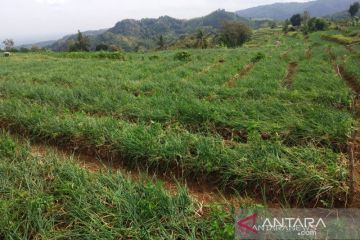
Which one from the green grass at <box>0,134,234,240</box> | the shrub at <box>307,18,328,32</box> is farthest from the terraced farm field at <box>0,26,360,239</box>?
the shrub at <box>307,18,328,32</box>

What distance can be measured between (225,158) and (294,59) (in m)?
18.2

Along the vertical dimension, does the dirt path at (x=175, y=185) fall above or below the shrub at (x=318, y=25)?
below

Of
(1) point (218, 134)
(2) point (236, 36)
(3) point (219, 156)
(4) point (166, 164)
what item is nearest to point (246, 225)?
(3) point (219, 156)

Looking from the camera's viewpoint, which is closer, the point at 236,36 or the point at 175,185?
the point at 175,185

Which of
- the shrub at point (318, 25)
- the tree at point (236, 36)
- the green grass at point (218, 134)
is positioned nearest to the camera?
the green grass at point (218, 134)

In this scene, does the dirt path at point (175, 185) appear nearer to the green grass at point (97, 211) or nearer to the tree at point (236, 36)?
the green grass at point (97, 211)

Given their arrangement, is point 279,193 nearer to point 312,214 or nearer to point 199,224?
point 312,214

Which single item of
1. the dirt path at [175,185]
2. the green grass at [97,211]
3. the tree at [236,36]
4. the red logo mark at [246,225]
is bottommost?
the dirt path at [175,185]

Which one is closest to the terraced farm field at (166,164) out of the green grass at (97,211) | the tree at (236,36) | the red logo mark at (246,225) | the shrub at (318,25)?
the green grass at (97,211)

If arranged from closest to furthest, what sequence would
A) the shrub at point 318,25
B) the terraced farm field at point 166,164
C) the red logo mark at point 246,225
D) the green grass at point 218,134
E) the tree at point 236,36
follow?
1. the red logo mark at point 246,225
2. the terraced farm field at point 166,164
3. the green grass at point 218,134
4. the tree at point 236,36
5. the shrub at point 318,25

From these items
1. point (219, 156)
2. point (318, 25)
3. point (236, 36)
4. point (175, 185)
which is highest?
point (318, 25)

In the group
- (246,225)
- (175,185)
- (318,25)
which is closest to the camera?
(246,225)

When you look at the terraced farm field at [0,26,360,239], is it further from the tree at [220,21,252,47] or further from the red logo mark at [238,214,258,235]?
the tree at [220,21,252,47]

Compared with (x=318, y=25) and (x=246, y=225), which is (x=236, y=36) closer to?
(x=318, y=25)
